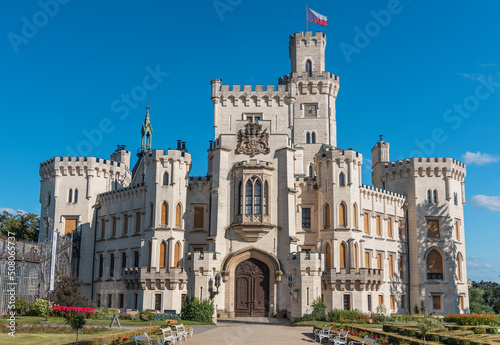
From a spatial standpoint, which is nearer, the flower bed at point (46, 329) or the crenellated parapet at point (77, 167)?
the flower bed at point (46, 329)

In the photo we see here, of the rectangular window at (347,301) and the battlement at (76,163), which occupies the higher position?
the battlement at (76,163)

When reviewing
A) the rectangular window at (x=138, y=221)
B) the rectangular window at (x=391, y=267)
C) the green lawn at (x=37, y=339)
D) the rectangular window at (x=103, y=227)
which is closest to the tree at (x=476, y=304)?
the rectangular window at (x=391, y=267)

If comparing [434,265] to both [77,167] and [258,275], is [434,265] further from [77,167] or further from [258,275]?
[77,167]

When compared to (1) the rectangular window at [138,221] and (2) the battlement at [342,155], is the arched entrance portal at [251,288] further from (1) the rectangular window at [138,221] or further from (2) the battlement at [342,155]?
(1) the rectangular window at [138,221]

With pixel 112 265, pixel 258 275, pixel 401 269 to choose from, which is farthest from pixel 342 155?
pixel 112 265

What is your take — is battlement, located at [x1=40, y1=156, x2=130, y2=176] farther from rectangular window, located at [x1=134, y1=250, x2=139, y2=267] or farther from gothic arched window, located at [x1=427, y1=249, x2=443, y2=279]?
gothic arched window, located at [x1=427, y1=249, x2=443, y2=279]

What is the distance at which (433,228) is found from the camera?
188ft

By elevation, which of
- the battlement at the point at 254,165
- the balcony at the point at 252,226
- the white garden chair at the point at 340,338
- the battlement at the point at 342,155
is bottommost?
the white garden chair at the point at 340,338

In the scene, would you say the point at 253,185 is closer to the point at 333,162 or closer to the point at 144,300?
the point at 333,162

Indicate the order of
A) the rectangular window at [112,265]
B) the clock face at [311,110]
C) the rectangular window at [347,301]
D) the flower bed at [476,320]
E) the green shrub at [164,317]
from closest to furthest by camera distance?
1. the green shrub at [164,317]
2. the flower bed at [476,320]
3. the rectangular window at [347,301]
4. the rectangular window at [112,265]
5. the clock face at [311,110]

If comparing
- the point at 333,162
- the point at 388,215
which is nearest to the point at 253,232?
the point at 333,162

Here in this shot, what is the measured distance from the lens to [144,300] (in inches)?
1940

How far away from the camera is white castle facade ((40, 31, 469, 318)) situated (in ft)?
153

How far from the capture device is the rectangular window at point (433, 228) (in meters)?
57.3
